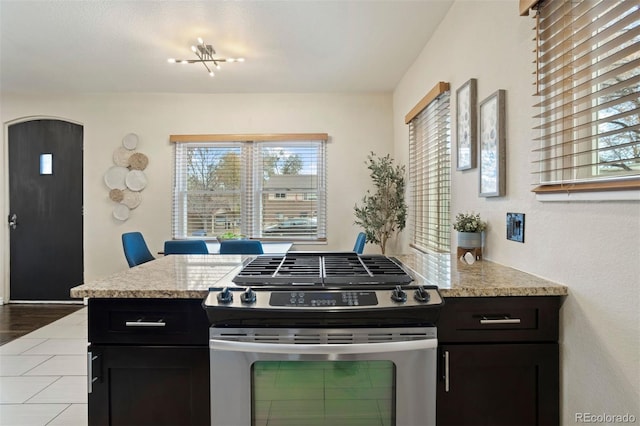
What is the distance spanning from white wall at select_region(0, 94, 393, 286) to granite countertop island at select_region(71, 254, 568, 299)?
9.36ft

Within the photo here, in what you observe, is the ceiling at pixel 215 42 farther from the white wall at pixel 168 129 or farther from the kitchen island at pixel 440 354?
the kitchen island at pixel 440 354

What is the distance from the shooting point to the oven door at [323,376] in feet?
3.87

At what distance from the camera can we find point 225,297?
3.90ft

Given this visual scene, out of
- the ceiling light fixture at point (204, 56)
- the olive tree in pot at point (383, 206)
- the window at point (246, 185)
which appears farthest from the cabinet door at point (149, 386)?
the window at point (246, 185)

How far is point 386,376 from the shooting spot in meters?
1.23

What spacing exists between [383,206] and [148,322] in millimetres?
3226

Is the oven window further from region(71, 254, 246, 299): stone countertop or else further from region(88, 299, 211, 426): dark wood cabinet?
region(71, 254, 246, 299): stone countertop

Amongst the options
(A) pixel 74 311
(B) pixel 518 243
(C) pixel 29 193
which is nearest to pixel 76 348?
(A) pixel 74 311

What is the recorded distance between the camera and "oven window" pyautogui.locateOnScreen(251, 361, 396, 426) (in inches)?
47.9

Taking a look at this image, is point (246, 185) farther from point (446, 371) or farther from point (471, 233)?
point (446, 371)

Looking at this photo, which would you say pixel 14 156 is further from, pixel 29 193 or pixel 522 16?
pixel 522 16

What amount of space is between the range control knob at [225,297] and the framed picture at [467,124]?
1.58 meters

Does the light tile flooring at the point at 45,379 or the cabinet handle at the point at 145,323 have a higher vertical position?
the cabinet handle at the point at 145,323

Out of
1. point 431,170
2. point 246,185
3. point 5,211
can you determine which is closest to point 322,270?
point 431,170
